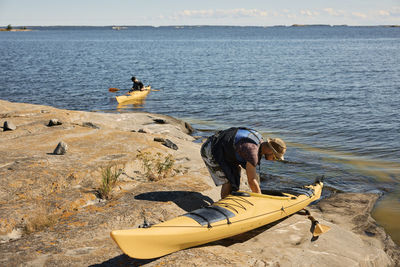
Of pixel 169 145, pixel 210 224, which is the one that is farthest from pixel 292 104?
pixel 210 224

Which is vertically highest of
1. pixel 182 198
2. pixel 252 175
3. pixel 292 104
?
pixel 252 175

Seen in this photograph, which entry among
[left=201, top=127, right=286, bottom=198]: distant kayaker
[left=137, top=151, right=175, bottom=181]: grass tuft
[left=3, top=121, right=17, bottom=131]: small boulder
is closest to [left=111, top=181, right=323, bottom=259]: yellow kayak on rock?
[left=201, top=127, right=286, bottom=198]: distant kayaker

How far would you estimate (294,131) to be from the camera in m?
16.0

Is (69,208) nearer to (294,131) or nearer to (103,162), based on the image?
(103,162)

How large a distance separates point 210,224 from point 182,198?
1.63m

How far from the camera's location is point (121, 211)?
6156 millimetres

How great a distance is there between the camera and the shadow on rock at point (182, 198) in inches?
264

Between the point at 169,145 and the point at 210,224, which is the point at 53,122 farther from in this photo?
the point at 210,224

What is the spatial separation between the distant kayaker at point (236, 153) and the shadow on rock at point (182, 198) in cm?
50

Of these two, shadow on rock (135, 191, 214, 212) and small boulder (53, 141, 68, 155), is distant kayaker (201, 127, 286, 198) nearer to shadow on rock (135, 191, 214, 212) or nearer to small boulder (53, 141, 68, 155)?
shadow on rock (135, 191, 214, 212)

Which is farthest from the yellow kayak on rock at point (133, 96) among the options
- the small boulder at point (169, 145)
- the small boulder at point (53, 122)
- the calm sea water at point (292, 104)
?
the small boulder at point (169, 145)

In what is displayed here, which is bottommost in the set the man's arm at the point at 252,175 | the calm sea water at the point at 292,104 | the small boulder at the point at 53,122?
the calm sea water at the point at 292,104

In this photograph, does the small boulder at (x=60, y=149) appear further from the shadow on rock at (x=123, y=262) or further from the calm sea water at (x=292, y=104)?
the calm sea water at (x=292, y=104)

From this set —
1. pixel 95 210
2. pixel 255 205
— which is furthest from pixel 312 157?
pixel 95 210
